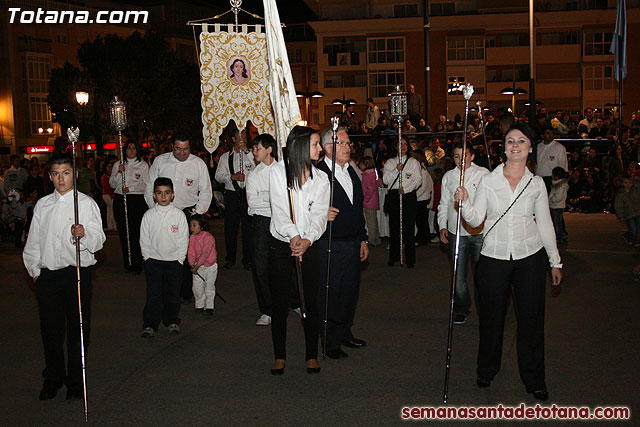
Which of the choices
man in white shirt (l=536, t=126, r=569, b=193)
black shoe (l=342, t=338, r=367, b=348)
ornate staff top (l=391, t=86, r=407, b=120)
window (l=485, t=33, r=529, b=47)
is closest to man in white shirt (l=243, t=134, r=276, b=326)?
black shoe (l=342, t=338, r=367, b=348)

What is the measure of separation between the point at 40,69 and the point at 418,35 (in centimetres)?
2673

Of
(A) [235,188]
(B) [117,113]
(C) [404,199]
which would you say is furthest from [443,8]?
(A) [235,188]

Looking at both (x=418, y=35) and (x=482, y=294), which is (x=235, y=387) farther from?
(x=418, y=35)

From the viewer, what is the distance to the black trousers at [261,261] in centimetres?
908

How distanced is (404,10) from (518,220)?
4270 cm

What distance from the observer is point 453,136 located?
73.2 ft

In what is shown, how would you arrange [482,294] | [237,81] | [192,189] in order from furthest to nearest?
[237,81]
[192,189]
[482,294]

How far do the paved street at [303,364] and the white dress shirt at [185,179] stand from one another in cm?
139

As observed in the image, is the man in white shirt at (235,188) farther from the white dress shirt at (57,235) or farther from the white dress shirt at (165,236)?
the white dress shirt at (57,235)

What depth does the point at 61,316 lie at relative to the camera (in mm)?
6484

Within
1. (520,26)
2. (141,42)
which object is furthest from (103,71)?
(520,26)

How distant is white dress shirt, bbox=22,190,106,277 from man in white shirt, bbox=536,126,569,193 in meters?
11.3

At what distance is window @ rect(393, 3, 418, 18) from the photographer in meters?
46.7

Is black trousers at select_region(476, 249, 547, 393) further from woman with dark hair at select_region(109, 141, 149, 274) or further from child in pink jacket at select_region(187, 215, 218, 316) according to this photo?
woman with dark hair at select_region(109, 141, 149, 274)
